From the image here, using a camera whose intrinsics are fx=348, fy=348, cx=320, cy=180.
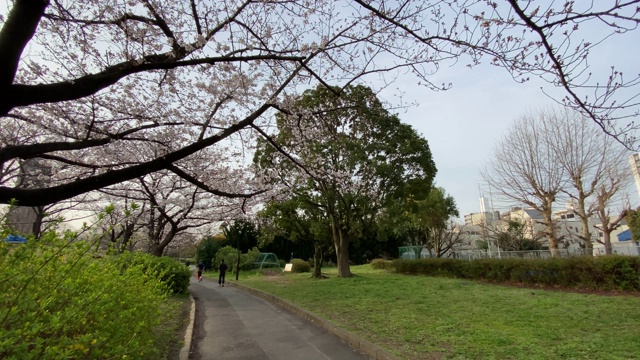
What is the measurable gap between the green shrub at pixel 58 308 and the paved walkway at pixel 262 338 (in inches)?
97.1

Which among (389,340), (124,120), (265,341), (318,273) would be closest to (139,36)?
(124,120)

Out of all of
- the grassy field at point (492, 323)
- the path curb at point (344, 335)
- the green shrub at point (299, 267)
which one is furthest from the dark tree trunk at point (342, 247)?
the green shrub at point (299, 267)

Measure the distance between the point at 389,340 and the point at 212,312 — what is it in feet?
22.0

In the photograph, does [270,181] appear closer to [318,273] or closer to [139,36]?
[318,273]

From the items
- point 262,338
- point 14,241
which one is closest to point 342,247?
point 262,338

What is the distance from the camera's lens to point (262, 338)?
7.07 metres

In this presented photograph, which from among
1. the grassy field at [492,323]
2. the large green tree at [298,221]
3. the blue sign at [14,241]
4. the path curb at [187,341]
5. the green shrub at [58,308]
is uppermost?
the large green tree at [298,221]

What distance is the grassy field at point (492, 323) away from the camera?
4.98 meters

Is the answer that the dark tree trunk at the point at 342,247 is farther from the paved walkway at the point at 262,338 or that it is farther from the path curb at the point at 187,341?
the path curb at the point at 187,341

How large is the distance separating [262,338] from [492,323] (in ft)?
14.8

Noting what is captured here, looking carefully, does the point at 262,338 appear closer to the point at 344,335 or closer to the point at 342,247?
the point at 344,335

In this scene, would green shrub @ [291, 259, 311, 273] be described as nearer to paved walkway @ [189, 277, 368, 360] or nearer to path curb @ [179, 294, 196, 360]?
paved walkway @ [189, 277, 368, 360]

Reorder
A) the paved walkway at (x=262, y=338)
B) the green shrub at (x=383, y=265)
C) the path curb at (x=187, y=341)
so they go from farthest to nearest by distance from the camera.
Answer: the green shrub at (x=383, y=265) → the paved walkway at (x=262, y=338) → the path curb at (x=187, y=341)

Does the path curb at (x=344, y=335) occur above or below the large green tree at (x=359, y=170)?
below
